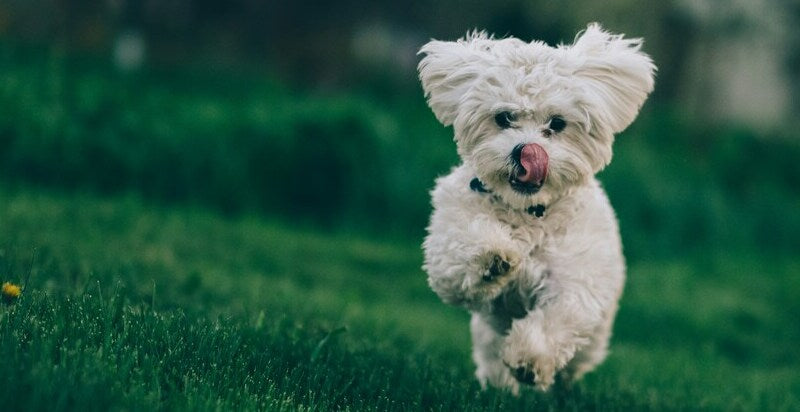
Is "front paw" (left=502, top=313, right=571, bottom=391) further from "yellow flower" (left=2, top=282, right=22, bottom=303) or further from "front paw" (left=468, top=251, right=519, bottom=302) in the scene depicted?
"yellow flower" (left=2, top=282, right=22, bottom=303)

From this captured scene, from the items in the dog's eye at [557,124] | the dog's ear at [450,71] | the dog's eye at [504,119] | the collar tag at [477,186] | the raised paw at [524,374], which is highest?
the dog's ear at [450,71]

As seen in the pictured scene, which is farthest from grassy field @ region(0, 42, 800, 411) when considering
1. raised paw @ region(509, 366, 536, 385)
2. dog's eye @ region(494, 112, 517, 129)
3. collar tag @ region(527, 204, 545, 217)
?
dog's eye @ region(494, 112, 517, 129)

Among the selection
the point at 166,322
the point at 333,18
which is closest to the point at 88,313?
the point at 166,322

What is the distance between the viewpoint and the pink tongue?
3.89 meters

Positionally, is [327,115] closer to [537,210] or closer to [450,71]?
[450,71]

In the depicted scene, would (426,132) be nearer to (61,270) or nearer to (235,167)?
(235,167)

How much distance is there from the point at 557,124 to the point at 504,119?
23 cm

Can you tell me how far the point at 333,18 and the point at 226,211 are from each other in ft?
19.4

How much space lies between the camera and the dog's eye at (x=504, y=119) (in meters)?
4.08

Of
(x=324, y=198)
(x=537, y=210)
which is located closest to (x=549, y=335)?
(x=537, y=210)

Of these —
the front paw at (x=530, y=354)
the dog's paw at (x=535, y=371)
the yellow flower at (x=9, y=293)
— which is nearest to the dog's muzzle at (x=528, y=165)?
the front paw at (x=530, y=354)

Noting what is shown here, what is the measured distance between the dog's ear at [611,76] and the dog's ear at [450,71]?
0.41 metres

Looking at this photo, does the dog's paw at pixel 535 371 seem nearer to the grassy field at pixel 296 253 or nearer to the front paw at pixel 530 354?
the front paw at pixel 530 354

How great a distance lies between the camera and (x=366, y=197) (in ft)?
36.1
